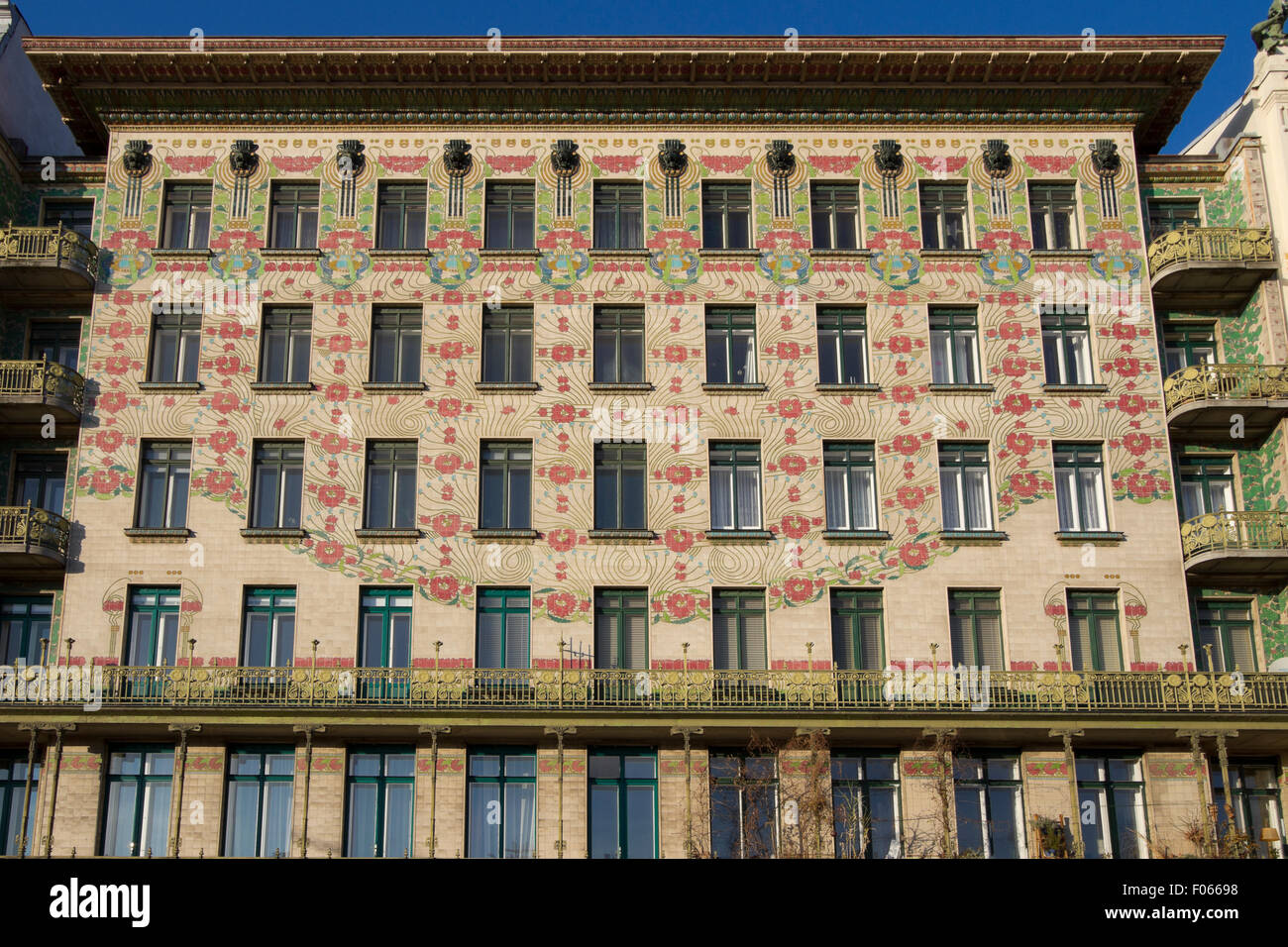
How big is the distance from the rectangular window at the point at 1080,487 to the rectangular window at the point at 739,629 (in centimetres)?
818

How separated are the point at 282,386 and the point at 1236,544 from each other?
80.1 feet

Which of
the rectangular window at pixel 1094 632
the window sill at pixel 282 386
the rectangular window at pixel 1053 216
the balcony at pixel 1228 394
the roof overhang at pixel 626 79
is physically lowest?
the rectangular window at pixel 1094 632

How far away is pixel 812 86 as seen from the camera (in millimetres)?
38188

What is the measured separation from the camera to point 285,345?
37.0 metres

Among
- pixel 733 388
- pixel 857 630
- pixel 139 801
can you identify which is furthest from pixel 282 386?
pixel 857 630

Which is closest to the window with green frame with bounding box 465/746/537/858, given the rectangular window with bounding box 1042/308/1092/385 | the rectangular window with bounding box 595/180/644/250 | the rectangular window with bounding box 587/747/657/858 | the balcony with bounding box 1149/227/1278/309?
the rectangular window with bounding box 587/747/657/858

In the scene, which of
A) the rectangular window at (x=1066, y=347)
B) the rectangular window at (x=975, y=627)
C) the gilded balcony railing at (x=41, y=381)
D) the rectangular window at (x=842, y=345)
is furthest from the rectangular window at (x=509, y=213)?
the rectangular window at (x=975, y=627)

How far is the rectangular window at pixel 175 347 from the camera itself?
120ft

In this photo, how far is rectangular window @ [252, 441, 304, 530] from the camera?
35375mm

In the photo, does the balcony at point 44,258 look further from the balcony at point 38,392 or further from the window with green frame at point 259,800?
the window with green frame at point 259,800

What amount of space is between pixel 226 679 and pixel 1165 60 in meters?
29.3

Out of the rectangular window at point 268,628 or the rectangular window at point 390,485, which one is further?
the rectangular window at point 390,485

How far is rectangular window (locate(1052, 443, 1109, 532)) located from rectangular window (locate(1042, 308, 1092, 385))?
1.96 meters
